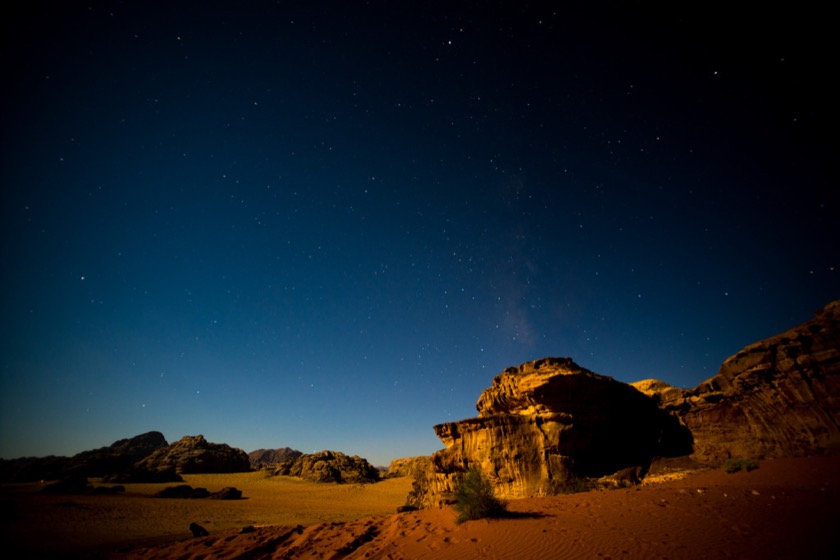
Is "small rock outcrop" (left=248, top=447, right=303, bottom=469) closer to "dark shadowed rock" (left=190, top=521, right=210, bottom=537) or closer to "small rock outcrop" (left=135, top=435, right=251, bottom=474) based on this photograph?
"small rock outcrop" (left=135, top=435, right=251, bottom=474)

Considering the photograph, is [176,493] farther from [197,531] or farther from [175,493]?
[197,531]

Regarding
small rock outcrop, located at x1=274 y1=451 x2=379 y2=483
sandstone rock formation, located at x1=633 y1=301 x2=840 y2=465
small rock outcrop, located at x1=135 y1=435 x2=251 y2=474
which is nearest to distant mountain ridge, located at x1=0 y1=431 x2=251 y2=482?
small rock outcrop, located at x1=135 y1=435 x2=251 y2=474

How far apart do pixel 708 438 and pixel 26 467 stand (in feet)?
192

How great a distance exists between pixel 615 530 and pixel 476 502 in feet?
11.8

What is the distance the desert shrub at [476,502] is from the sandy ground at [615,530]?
15.9 inches

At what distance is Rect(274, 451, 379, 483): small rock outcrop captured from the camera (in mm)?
43000

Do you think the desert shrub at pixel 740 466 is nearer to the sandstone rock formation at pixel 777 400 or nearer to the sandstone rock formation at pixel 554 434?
the sandstone rock formation at pixel 777 400

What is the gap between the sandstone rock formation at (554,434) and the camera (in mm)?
17688

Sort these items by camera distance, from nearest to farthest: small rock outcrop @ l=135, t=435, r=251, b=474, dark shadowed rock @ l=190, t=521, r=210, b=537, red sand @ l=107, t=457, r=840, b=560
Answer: red sand @ l=107, t=457, r=840, b=560 → dark shadowed rock @ l=190, t=521, r=210, b=537 → small rock outcrop @ l=135, t=435, r=251, b=474

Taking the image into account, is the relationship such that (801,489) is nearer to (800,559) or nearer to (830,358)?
(800,559)

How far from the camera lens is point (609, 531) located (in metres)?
7.62

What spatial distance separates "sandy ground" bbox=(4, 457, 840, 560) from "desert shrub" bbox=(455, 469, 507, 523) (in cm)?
40

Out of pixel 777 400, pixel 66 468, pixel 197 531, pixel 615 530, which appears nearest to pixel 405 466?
pixel 66 468

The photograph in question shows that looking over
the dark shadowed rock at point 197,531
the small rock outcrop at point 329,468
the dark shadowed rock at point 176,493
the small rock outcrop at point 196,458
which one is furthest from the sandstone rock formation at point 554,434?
the small rock outcrop at point 196,458
